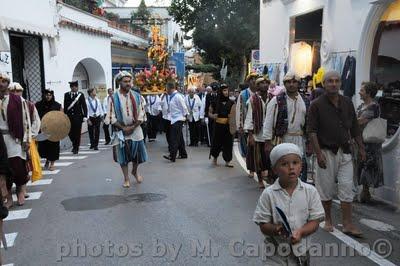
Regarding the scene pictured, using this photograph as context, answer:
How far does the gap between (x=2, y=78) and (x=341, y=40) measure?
6.56 metres

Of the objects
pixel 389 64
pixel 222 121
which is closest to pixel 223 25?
pixel 222 121

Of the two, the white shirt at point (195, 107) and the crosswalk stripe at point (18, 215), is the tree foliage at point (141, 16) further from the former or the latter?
the crosswalk stripe at point (18, 215)

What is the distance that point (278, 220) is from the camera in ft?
10.9

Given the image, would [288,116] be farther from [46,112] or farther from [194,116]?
[194,116]

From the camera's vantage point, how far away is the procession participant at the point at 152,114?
53.4 ft

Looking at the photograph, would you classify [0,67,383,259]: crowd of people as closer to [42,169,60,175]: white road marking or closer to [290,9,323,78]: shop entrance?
[42,169,60,175]: white road marking

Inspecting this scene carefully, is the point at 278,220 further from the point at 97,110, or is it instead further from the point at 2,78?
the point at 97,110

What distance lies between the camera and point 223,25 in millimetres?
31109

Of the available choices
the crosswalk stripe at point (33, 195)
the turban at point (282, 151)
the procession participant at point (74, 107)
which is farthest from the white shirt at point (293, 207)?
the procession participant at point (74, 107)

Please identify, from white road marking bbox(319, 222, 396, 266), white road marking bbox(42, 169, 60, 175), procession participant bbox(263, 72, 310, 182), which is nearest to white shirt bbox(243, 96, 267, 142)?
procession participant bbox(263, 72, 310, 182)

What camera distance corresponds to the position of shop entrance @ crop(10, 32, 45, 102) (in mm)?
15531

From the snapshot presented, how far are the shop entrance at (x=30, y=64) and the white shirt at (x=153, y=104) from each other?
11.1 ft

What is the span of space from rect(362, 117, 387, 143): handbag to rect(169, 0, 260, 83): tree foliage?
23.7 metres

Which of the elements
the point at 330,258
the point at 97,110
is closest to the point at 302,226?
the point at 330,258
